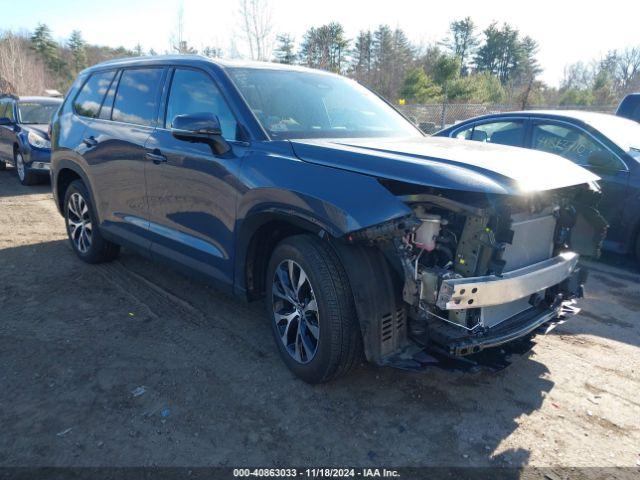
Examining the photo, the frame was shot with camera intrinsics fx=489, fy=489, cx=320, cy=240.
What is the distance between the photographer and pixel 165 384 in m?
3.08

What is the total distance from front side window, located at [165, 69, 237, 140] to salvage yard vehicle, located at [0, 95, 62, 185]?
278 inches

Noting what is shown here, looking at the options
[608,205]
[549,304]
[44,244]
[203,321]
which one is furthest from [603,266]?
[44,244]

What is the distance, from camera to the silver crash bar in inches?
94.3

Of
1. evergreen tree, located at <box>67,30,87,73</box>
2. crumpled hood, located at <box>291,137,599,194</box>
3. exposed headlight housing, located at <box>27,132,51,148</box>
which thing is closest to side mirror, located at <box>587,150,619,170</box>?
crumpled hood, located at <box>291,137,599,194</box>

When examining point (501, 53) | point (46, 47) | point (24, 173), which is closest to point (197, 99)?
point (24, 173)

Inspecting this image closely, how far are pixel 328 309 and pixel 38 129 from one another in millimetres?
10028

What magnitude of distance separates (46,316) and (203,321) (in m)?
1.31

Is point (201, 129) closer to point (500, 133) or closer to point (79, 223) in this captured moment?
point (79, 223)

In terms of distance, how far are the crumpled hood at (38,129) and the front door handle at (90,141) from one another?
248 inches

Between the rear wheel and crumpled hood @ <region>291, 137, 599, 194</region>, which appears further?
the rear wheel

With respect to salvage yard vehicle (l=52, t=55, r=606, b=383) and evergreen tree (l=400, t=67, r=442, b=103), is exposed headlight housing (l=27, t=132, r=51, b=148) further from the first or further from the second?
evergreen tree (l=400, t=67, r=442, b=103)

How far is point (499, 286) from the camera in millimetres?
2539

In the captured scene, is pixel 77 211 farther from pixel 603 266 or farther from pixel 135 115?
pixel 603 266

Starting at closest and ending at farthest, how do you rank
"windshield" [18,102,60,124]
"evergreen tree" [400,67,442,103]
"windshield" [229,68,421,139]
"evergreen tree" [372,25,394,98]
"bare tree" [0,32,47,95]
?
"windshield" [229,68,421,139]
"windshield" [18,102,60,124]
"evergreen tree" [400,67,442,103]
"bare tree" [0,32,47,95]
"evergreen tree" [372,25,394,98]
